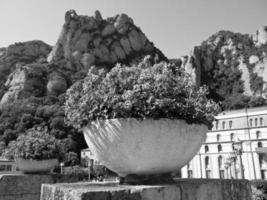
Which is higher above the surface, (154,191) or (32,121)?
(32,121)

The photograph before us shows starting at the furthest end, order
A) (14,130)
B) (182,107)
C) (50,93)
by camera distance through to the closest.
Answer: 1. (50,93)
2. (14,130)
3. (182,107)

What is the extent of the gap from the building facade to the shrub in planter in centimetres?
4038

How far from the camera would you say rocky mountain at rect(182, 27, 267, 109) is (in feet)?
252

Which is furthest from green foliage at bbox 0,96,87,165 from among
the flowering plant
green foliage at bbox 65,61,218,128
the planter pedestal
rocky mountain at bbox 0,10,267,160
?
the planter pedestal

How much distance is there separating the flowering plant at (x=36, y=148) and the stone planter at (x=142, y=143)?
9.26 ft

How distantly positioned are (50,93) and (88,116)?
73.4m

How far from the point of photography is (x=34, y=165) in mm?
4676

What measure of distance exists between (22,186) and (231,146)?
4352 cm

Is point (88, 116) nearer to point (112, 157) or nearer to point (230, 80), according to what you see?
point (112, 157)

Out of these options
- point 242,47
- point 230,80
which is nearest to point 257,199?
point 230,80

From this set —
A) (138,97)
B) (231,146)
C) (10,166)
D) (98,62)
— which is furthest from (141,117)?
(98,62)

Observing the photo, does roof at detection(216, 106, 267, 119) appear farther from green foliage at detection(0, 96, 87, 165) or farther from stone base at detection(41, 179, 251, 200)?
stone base at detection(41, 179, 251, 200)

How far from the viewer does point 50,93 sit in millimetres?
71375

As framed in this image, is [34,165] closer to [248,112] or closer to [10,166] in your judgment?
[10,166]
